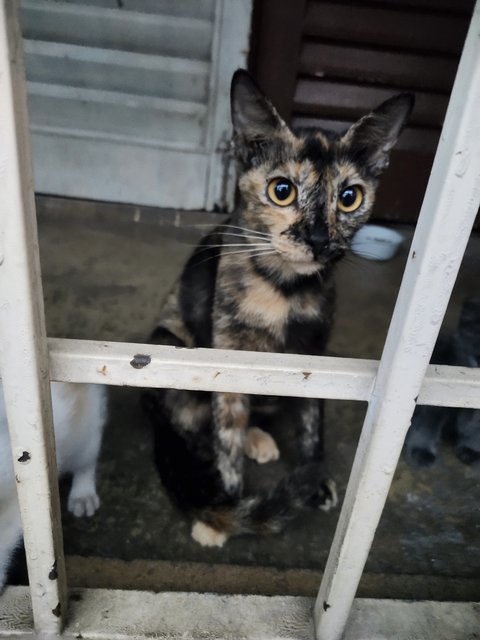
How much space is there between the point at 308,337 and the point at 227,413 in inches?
11.5

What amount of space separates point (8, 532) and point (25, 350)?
1.94ft

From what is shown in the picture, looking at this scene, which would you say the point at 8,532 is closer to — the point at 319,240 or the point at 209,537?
the point at 209,537

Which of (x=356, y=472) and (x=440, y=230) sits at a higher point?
(x=440, y=230)

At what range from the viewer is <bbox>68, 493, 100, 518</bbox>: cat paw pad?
1382 mm

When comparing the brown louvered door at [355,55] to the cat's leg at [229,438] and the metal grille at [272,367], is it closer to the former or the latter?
the cat's leg at [229,438]

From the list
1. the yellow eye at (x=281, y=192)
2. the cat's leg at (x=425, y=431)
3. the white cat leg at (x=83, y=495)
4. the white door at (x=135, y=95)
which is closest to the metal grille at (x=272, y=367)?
the white cat leg at (x=83, y=495)

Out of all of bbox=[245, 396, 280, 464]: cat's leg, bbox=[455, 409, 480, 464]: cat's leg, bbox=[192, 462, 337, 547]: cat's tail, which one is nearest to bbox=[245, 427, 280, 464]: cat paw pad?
bbox=[245, 396, 280, 464]: cat's leg

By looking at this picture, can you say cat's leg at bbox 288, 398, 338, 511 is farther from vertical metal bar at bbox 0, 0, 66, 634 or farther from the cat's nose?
vertical metal bar at bbox 0, 0, 66, 634

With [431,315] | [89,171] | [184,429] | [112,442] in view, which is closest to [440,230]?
[431,315]

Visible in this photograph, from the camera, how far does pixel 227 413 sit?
1.43m

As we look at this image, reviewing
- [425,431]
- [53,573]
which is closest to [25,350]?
[53,573]

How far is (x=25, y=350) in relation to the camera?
0.72 m

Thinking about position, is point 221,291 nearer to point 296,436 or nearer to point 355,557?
point 296,436

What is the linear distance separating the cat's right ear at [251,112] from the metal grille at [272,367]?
64cm
